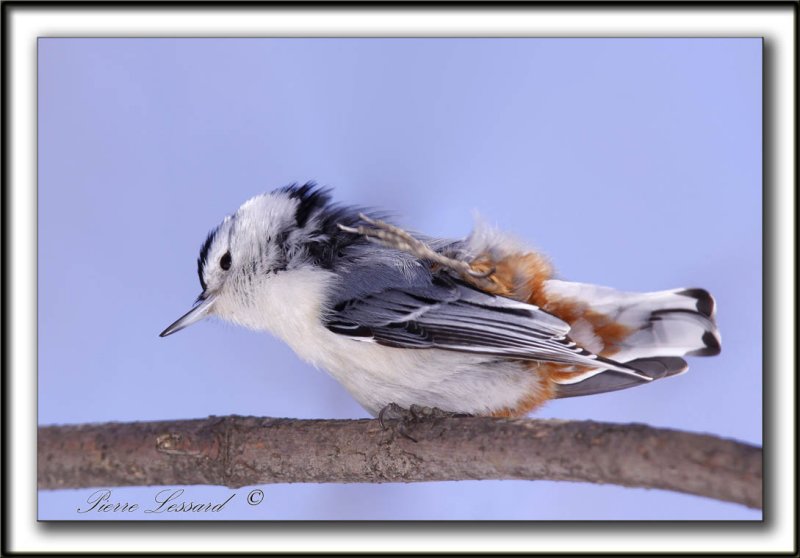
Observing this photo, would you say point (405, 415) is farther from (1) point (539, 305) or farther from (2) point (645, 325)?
(2) point (645, 325)

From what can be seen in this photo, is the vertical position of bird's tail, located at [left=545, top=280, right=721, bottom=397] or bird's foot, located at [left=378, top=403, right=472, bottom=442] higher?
bird's tail, located at [left=545, top=280, right=721, bottom=397]

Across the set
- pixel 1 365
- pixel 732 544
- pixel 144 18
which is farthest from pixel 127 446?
pixel 732 544

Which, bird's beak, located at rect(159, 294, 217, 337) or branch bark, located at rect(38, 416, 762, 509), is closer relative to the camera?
branch bark, located at rect(38, 416, 762, 509)

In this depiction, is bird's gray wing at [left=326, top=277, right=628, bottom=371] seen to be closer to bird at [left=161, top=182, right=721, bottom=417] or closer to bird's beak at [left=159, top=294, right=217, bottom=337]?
bird at [left=161, top=182, right=721, bottom=417]

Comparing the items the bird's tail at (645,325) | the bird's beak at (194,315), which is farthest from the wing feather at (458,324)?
the bird's beak at (194,315)

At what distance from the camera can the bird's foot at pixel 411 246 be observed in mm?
1621

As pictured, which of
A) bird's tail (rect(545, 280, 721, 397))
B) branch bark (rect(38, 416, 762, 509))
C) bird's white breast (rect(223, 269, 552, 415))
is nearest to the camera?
branch bark (rect(38, 416, 762, 509))

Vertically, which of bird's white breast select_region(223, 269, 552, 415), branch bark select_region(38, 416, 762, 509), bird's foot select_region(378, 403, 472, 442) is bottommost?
branch bark select_region(38, 416, 762, 509)

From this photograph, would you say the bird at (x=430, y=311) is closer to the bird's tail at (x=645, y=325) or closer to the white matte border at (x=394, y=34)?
the bird's tail at (x=645, y=325)

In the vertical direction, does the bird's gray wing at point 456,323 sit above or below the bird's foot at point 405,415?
above

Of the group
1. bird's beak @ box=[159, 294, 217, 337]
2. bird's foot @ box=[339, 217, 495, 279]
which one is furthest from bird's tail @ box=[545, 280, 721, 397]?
bird's beak @ box=[159, 294, 217, 337]

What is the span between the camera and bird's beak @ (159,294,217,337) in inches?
73.1

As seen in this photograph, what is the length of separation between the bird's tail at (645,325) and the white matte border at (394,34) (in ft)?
0.51

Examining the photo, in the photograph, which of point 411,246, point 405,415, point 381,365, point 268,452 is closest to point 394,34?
point 411,246
